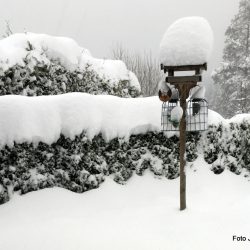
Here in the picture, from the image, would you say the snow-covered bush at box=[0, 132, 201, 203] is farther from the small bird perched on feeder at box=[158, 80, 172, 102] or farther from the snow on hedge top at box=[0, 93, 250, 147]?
the small bird perched on feeder at box=[158, 80, 172, 102]

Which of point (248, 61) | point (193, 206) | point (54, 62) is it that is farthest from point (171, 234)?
point (248, 61)

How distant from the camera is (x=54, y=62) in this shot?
26.5 feet

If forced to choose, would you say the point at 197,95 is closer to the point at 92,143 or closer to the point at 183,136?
the point at 183,136

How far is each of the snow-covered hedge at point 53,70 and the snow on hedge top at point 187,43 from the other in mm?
3143

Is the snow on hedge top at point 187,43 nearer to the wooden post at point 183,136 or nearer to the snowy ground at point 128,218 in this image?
the wooden post at point 183,136

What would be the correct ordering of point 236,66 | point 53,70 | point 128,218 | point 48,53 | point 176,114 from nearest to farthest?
point 128,218
point 176,114
point 53,70
point 48,53
point 236,66

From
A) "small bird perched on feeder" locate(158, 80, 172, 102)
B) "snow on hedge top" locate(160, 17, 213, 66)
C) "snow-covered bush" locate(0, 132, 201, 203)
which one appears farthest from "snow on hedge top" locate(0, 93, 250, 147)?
"snow on hedge top" locate(160, 17, 213, 66)

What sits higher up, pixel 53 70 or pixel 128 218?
pixel 53 70

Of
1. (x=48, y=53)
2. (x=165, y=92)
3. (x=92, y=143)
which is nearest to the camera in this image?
(x=165, y=92)

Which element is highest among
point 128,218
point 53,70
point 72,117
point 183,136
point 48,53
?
point 48,53

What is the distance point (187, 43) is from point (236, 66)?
2013 cm

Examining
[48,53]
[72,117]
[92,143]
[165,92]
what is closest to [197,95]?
[165,92]

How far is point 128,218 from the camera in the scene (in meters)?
4.98

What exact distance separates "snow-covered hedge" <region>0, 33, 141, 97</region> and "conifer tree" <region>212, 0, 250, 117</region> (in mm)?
14586
